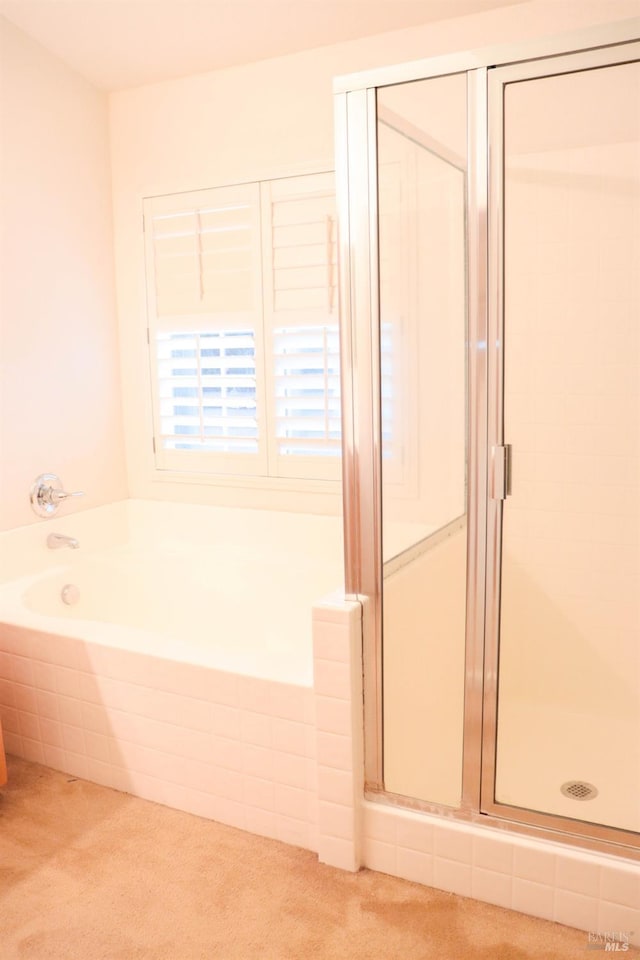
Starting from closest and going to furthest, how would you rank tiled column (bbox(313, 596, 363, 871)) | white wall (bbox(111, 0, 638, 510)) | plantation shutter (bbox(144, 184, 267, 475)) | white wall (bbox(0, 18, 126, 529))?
tiled column (bbox(313, 596, 363, 871)) → white wall (bbox(111, 0, 638, 510)) → white wall (bbox(0, 18, 126, 529)) → plantation shutter (bbox(144, 184, 267, 475))

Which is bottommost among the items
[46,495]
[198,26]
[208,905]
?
[208,905]

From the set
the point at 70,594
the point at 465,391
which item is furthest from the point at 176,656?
the point at 465,391

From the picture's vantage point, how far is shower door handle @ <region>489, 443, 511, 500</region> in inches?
69.4

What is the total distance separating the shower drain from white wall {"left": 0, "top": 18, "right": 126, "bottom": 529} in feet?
7.01

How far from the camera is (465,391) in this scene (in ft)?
5.89

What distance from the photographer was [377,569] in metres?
1.93

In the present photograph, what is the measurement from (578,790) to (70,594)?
190cm

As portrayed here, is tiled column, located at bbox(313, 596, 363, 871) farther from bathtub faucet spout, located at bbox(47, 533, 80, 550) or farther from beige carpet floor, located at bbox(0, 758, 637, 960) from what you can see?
bathtub faucet spout, located at bbox(47, 533, 80, 550)

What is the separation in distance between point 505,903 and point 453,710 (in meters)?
0.45

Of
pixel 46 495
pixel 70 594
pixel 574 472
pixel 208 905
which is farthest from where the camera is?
pixel 46 495

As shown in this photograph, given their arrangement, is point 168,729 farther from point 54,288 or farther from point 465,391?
point 54,288

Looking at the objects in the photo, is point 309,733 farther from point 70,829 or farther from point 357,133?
point 357,133

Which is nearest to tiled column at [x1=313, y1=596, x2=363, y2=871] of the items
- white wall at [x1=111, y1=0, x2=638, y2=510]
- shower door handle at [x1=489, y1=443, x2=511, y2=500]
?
shower door handle at [x1=489, y1=443, x2=511, y2=500]

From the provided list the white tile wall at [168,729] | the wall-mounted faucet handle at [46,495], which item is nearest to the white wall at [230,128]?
the wall-mounted faucet handle at [46,495]
